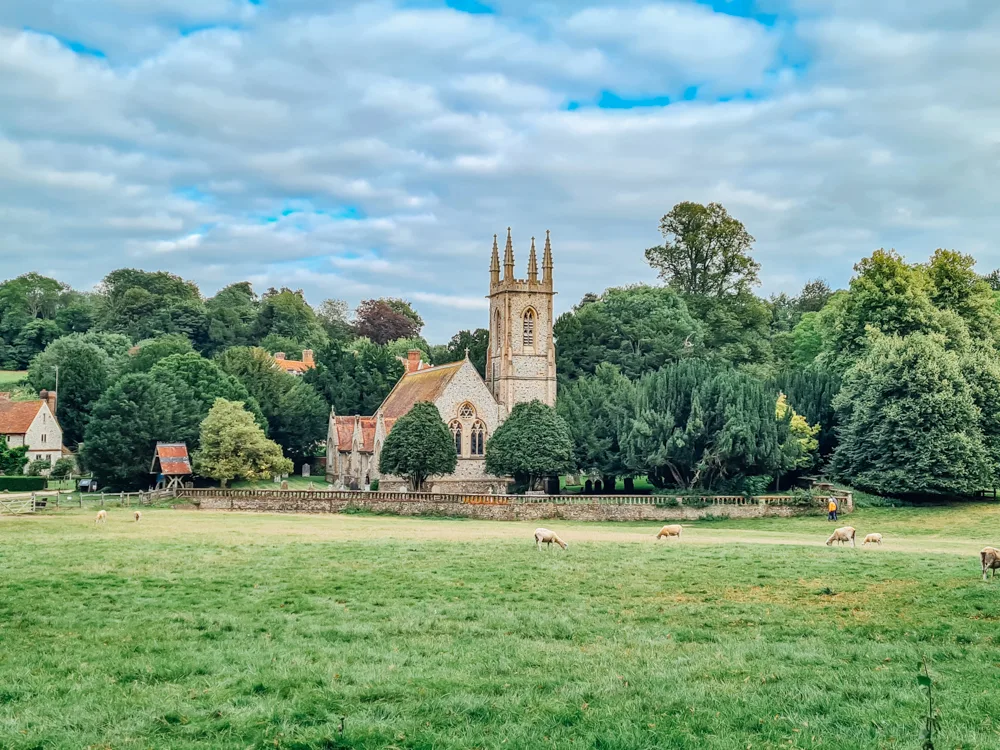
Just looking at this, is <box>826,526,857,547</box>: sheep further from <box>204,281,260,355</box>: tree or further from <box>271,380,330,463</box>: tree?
<box>204,281,260,355</box>: tree

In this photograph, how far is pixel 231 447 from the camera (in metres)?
61.2

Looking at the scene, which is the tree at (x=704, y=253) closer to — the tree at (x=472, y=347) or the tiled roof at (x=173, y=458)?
the tree at (x=472, y=347)

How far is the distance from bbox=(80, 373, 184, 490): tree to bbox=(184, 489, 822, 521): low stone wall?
439 inches

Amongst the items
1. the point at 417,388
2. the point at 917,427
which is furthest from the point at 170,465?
the point at 917,427

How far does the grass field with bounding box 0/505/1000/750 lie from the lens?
424 inches

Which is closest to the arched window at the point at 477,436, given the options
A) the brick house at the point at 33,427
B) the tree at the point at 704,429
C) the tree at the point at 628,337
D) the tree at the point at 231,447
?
the tree at the point at 231,447

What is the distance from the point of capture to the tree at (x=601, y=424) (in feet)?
197

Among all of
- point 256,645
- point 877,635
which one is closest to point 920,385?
point 877,635

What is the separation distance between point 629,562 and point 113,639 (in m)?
13.2

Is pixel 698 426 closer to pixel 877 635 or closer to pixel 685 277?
pixel 877 635

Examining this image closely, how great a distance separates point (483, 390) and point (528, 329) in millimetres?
6797

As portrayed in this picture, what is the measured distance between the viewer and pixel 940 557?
26.8 meters

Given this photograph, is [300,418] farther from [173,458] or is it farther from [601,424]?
[601,424]

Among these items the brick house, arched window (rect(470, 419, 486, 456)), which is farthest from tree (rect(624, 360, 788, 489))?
the brick house
